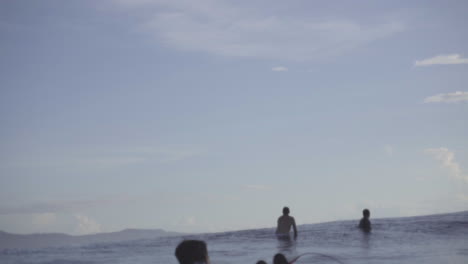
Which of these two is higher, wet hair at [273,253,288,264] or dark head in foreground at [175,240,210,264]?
dark head in foreground at [175,240,210,264]

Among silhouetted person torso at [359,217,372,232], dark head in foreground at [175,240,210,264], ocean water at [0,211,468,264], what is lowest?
ocean water at [0,211,468,264]

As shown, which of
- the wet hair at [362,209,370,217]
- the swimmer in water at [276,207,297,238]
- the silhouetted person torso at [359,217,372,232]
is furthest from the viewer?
the wet hair at [362,209,370,217]

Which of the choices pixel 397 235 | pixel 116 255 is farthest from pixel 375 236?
pixel 116 255

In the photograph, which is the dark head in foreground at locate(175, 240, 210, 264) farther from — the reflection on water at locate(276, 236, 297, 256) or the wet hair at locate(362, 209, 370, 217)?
the wet hair at locate(362, 209, 370, 217)

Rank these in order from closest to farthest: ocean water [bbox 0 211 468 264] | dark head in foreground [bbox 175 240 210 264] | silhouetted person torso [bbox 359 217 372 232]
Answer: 1. dark head in foreground [bbox 175 240 210 264]
2. ocean water [bbox 0 211 468 264]
3. silhouetted person torso [bbox 359 217 372 232]

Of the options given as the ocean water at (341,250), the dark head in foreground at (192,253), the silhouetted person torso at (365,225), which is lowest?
the ocean water at (341,250)

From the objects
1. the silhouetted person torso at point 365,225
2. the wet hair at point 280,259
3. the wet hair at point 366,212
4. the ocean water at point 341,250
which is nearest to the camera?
Result: the wet hair at point 280,259

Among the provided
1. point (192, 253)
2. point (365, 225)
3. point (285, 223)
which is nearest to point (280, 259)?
point (192, 253)

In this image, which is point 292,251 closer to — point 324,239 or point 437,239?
point 324,239

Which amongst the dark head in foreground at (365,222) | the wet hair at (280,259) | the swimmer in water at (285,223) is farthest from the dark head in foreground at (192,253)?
the dark head in foreground at (365,222)

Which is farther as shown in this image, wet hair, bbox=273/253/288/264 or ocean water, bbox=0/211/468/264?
ocean water, bbox=0/211/468/264

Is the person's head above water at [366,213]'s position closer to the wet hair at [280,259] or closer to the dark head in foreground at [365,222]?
the dark head in foreground at [365,222]

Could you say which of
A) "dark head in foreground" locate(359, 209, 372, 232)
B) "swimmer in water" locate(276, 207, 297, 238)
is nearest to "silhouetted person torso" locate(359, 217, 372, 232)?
"dark head in foreground" locate(359, 209, 372, 232)

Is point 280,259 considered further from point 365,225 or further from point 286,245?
point 365,225
